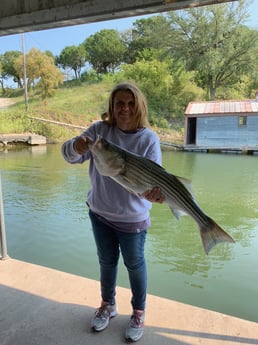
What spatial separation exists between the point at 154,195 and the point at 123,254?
0.39 metres

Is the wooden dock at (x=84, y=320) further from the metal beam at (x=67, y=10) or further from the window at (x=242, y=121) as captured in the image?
the window at (x=242, y=121)

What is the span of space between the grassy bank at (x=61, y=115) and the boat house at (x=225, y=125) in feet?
6.35

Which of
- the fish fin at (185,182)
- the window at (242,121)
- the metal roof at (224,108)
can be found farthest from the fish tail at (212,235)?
the window at (242,121)

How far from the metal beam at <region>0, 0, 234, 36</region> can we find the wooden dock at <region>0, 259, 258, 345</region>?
60.8 inches

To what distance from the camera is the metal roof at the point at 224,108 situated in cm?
1477

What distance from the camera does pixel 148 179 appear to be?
1.27 meters

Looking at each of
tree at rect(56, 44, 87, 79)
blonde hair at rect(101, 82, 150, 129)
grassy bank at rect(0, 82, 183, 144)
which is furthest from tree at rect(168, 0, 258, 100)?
blonde hair at rect(101, 82, 150, 129)

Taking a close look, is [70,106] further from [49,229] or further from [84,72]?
[49,229]

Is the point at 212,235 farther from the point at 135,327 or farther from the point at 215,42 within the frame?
the point at 215,42

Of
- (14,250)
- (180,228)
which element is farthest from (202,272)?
(14,250)

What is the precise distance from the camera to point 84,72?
3331 cm

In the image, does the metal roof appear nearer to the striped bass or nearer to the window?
the window

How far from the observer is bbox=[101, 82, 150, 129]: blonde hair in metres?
1.46

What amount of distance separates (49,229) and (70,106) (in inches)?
722
